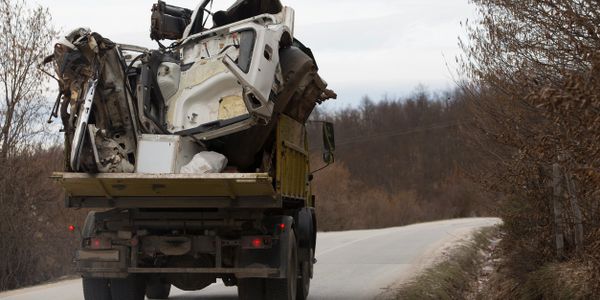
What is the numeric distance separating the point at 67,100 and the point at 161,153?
1.16 metres

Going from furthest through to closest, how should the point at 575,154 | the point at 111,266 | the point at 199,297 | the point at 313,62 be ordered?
the point at 199,297 → the point at 313,62 → the point at 111,266 → the point at 575,154

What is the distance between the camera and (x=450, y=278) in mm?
13406

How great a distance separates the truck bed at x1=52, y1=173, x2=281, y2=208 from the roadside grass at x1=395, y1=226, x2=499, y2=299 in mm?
3142

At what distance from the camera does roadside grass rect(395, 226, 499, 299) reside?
11.4 metres

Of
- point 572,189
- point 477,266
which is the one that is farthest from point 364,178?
point 572,189

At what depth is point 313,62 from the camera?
32.3ft

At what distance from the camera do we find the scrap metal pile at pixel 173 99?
28.3 feet

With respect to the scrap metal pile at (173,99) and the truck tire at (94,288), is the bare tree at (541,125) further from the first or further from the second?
the truck tire at (94,288)

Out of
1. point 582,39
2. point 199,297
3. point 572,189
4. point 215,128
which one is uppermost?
point 582,39

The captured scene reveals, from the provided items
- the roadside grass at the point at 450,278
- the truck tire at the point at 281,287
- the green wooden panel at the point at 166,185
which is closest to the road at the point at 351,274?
the roadside grass at the point at 450,278

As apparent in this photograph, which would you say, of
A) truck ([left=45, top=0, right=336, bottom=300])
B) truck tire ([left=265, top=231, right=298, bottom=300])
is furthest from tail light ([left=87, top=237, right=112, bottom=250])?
truck tire ([left=265, top=231, right=298, bottom=300])

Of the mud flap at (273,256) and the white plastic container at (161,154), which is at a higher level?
the white plastic container at (161,154)

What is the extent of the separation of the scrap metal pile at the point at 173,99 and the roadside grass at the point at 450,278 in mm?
3360

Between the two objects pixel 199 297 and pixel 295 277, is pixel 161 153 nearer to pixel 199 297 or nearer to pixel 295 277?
pixel 295 277
